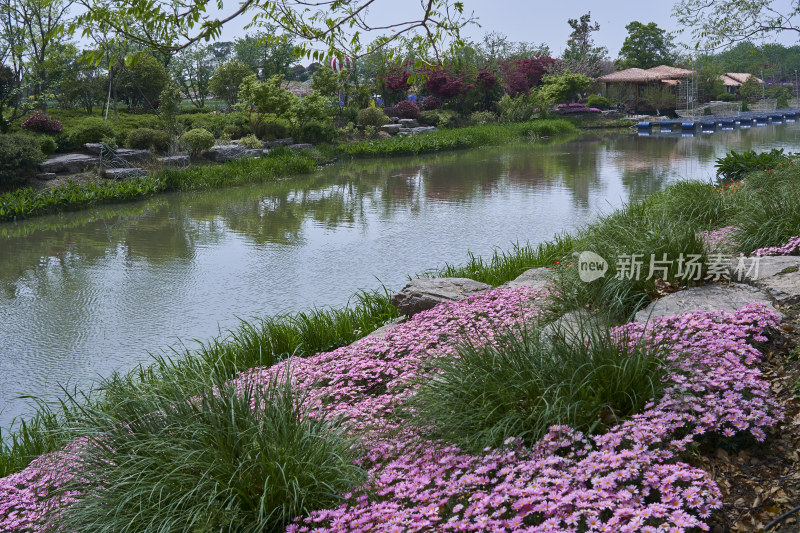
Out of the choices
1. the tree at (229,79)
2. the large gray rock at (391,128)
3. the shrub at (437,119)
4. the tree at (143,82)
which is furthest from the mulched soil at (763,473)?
the shrub at (437,119)

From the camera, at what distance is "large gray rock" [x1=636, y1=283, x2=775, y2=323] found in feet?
13.0

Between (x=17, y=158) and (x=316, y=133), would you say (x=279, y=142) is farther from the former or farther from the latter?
(x=17, y=158)

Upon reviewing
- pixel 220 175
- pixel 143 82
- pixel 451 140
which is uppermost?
pixel 143 82

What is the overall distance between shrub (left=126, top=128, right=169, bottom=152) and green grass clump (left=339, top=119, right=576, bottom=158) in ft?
19.5

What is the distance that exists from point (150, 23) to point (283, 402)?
2.70 meters

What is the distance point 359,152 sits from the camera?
23.1 meters

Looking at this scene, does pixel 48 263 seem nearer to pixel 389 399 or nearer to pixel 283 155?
pixel 389 399

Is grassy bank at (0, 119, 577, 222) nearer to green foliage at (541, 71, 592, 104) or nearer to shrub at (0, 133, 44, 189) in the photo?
shrub at (0, 133, 44, 189)

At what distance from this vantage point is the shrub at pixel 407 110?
30750 millimetres

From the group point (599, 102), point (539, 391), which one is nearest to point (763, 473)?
point (539, 391)

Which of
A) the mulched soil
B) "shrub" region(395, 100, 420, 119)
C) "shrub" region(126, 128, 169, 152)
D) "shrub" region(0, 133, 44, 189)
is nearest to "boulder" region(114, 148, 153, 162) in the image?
"shrub" region(126, 128, 169, 152)

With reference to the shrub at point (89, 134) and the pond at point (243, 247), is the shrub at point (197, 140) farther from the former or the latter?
the pond at point (243, 247)

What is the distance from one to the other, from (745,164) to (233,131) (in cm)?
1618

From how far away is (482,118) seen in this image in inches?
1304
